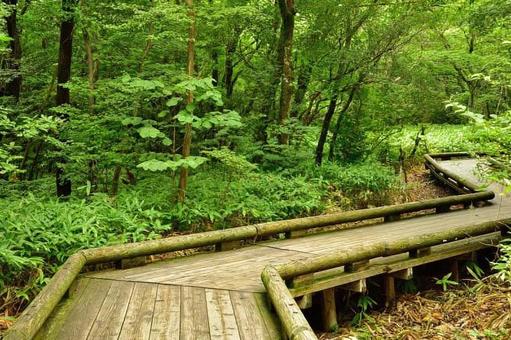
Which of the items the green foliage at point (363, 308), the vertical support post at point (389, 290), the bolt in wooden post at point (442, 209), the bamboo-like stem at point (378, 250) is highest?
the bamboo-like stem at point (378, 250)

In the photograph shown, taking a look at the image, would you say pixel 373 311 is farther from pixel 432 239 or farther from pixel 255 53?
pixel 255 53

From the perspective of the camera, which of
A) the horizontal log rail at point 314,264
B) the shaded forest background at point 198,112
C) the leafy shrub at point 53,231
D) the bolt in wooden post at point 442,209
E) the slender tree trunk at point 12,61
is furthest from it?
the slender tree trunk at point 12,61

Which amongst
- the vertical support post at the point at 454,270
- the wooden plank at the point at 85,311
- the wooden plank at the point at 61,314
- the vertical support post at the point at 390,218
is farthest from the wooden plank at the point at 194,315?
the vertical support post at the point at 390,218

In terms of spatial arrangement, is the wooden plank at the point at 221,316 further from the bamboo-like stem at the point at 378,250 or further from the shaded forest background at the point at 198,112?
the shaded forest background at the point at 198,112

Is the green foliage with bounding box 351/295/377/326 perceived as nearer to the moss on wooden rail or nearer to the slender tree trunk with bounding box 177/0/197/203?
the slender tree trunk with bounding box 177/0/197/203

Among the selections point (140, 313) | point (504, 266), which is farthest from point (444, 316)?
point (140, 313)

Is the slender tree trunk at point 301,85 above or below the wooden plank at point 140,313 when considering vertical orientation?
above

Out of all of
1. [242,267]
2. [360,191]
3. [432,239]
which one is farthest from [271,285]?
[360,191]

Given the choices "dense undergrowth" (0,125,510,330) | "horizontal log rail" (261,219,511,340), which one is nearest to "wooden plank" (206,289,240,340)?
"horizontal log rail" (261,219,511,340)

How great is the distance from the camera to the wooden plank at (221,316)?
3.96 meters

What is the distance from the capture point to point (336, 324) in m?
5.96

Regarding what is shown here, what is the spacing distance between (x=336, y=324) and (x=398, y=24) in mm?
9052

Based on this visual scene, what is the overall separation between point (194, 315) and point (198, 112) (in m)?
7.80

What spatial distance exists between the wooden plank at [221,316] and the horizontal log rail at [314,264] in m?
0.45
